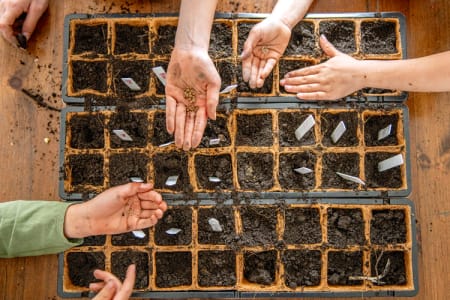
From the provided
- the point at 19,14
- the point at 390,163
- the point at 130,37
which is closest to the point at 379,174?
the point at 390,163

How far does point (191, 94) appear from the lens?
1.49 metres

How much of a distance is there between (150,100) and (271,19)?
0.51 meters

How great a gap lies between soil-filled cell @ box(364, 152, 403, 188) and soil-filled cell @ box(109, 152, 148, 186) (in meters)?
0.79

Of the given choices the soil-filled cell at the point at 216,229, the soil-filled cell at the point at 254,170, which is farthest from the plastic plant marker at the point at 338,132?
the soil-filled cell at the point at 216,229

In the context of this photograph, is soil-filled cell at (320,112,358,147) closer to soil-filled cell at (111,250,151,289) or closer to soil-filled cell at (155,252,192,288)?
soil-filled cell at (155,252,192,288)

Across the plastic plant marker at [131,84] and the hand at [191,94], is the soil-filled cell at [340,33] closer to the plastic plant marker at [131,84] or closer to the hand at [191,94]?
the hand at [191,94]

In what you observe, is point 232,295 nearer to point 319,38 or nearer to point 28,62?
point 319,38

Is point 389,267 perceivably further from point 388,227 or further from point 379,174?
point 379,174

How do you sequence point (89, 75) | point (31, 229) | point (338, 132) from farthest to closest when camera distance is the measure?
point (89, 75)
point (338, 132)
point (31, 229)

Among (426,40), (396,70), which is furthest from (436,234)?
(426,40)

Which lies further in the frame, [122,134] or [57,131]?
[57,131]

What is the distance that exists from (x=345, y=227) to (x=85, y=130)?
99 centimetres

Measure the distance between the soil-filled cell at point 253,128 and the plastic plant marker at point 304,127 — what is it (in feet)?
0.32

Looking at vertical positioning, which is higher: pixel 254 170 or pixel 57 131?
pixel 57 131
